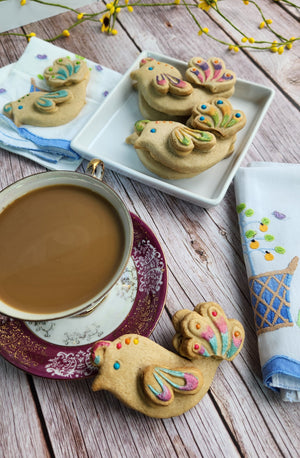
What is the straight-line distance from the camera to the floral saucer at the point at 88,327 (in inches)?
29.8

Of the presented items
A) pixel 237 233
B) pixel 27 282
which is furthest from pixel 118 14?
pixel 27 282

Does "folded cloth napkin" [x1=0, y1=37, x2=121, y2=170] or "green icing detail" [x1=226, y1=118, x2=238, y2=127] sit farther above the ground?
"green icing detail" [x1=226, y1=118, x2=238, y2=127]

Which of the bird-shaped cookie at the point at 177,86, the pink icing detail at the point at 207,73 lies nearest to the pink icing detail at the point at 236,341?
the bird-shaped cookie at the point at 177,86

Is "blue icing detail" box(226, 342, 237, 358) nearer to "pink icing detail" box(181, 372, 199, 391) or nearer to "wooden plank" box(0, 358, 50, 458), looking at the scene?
"pink icing detail" box(181, 372, 199, 391)

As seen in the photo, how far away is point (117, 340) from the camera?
738 millimetres

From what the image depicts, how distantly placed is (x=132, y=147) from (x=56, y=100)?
26cm

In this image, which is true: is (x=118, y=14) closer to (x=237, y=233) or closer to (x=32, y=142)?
(x=32, y=142)

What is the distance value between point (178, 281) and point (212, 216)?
8.1 inches

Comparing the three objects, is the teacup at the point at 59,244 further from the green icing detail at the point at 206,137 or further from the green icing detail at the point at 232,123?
the green icing detail at the point at 232,123

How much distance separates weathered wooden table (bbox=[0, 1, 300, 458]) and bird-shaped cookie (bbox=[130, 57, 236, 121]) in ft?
0.60

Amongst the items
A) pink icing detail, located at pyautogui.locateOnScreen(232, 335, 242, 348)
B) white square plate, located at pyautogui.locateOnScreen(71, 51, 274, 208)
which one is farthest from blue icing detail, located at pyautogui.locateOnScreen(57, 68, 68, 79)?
pink icing detail, located at pyautogui.locateOnScreen(232, 335, 242, 348)

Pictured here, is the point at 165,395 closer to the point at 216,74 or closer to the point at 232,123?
the point at 232,123

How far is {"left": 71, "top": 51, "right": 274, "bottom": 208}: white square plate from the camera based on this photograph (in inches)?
39.7

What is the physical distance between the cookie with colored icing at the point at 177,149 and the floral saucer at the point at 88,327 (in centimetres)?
22
